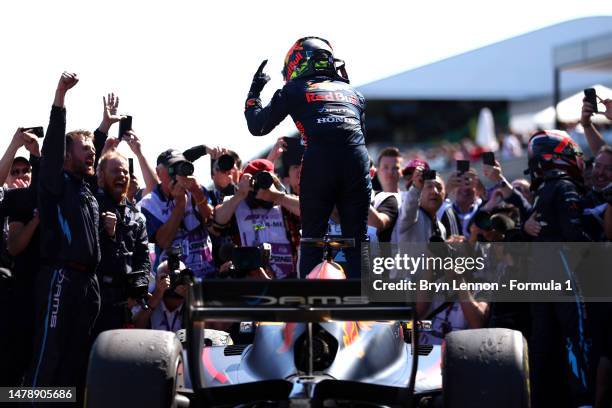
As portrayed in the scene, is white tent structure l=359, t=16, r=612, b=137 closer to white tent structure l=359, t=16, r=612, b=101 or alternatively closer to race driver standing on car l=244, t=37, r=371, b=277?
white tent structure l=359, t=16, r=612, b=101

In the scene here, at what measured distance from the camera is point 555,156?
28.3 feet

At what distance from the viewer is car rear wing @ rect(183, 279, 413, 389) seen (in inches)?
195

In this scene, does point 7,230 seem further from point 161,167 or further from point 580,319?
point 580,319

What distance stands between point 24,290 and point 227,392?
296 cm

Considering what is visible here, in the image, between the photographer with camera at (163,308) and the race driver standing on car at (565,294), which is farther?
the photographer with camera at (163,308)

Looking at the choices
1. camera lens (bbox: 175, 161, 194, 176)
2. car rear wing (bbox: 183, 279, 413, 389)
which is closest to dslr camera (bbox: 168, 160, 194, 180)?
camera lens (bbox: 175, 161, 194, 176)

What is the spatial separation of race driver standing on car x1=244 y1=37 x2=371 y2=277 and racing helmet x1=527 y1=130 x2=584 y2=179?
193 centimetres

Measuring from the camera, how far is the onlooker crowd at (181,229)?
714cm

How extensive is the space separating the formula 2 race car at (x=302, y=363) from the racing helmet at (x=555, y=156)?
11.3ft

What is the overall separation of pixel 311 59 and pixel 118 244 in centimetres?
185

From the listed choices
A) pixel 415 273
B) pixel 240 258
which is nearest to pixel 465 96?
pixel 415 273

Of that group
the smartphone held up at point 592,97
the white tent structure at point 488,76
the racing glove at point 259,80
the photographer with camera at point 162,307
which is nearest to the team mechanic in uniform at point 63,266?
the photographer with camera at point 162,307

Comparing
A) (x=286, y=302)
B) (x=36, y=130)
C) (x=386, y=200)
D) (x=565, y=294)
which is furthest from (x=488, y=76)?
(x=286, y=302)

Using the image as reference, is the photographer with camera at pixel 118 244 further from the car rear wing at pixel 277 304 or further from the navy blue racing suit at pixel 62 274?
the car rear wing at pixel 277 304
